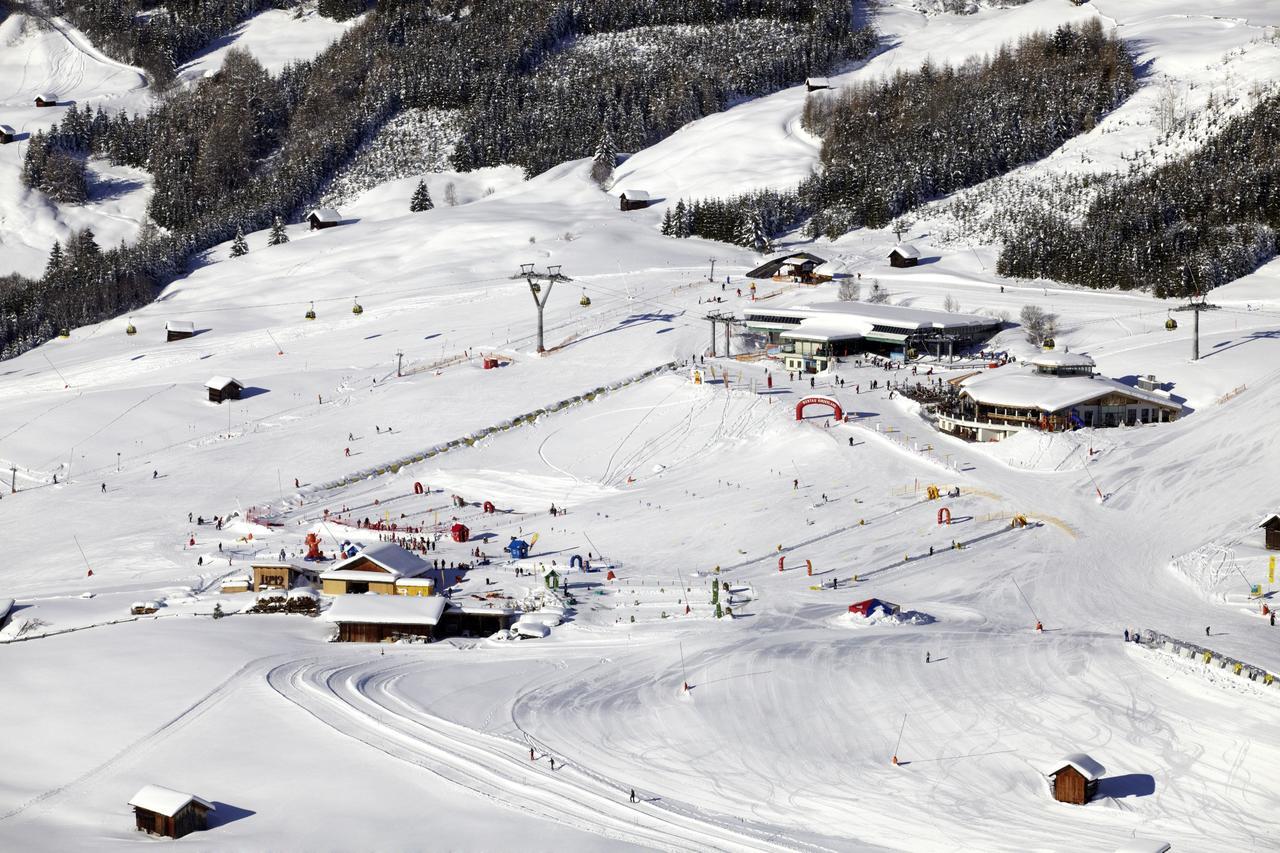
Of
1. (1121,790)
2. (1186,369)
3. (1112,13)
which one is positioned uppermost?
(1112,13)

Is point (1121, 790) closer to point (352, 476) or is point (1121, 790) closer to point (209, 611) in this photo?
point (209, 611)

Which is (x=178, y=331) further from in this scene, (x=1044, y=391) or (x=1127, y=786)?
(x=1127, y=786)

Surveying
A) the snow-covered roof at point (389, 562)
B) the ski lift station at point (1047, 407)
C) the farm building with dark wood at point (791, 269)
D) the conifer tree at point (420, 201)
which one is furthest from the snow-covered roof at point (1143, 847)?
the conifer tree at point (420, 201)

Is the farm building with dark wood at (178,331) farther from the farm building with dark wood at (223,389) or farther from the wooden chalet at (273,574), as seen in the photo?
the wooden chalet at (273,574)

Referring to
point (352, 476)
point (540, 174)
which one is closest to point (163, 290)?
point (540, 174)

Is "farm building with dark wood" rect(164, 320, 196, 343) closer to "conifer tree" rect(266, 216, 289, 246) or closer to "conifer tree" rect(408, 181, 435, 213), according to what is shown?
"conifer tree" rect(266, 216, 289, 246)

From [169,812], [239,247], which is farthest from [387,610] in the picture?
[239,247]

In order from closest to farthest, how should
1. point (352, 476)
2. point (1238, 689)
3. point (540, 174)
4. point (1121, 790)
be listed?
point (1121, 790)
point (1238, 689)
point (352, 476)
point (540, 174)
